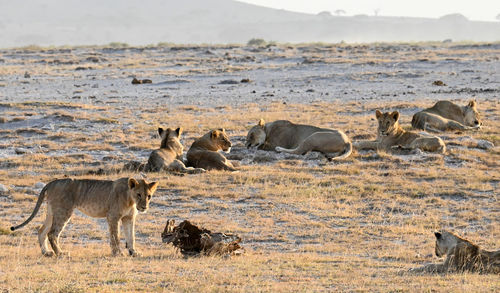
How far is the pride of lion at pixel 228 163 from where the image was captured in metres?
8.58

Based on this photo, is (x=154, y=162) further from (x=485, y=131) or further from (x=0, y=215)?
(x=485, y=131)

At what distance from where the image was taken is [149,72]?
115 ft

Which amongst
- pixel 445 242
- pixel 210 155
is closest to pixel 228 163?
pixel 210 155

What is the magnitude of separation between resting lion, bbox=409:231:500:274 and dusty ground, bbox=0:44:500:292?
1.07 feet

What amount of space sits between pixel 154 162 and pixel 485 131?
862cm

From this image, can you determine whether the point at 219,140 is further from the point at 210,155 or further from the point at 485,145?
the point at 485,145

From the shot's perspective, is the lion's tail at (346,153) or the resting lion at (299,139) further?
the resting lion at (299,139)

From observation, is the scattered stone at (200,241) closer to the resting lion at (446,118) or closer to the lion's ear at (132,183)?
the lion's ear at (132,183)

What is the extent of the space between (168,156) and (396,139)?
15.9ft

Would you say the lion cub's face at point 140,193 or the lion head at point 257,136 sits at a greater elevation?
the lion cub's face at point 140,193

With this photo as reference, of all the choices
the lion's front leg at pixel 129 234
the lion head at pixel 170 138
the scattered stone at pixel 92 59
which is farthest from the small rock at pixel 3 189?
the scattered stone at pixel 92 59

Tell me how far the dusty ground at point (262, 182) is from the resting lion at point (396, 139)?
0.91 feet

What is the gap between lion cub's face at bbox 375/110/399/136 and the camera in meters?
16.5

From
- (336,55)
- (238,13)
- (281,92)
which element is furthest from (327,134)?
(238,13)
